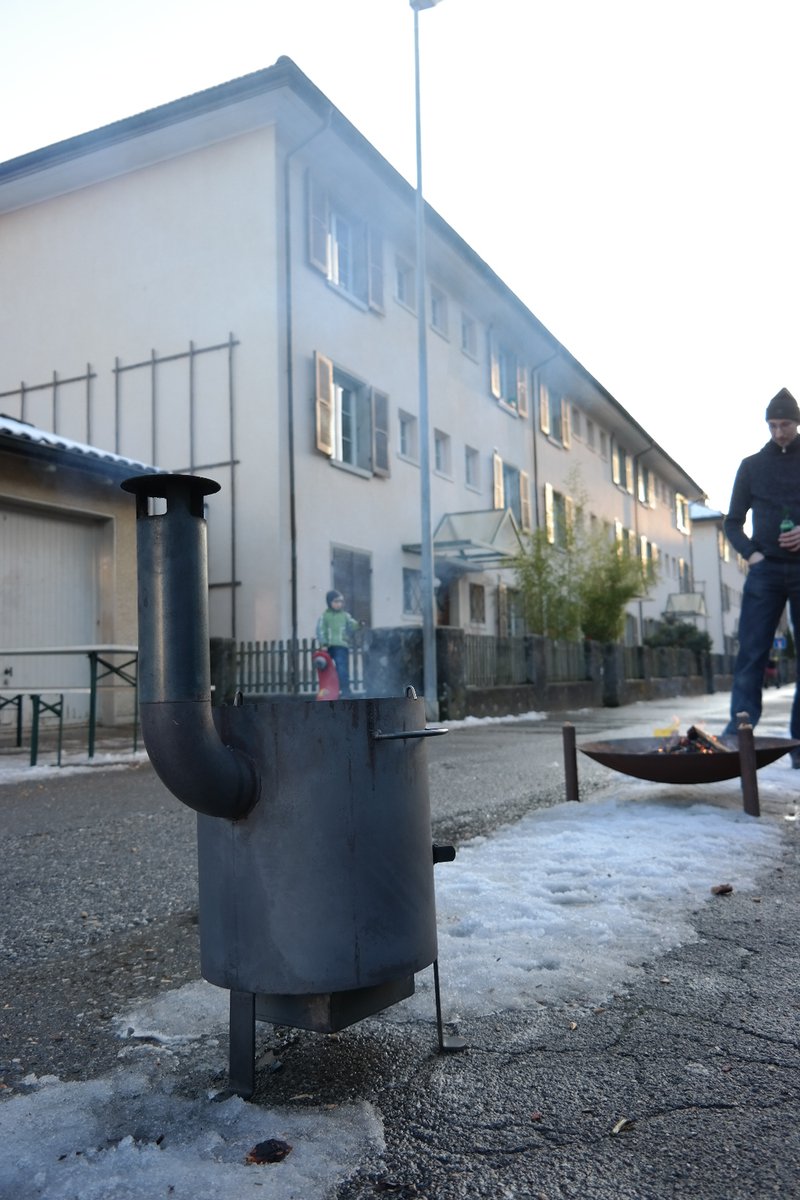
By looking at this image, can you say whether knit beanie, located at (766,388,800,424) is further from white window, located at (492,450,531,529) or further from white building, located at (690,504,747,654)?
white building, located at (690,504,747,654)

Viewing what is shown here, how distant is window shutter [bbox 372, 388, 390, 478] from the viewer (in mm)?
18266

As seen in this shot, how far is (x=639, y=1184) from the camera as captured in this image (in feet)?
5.04

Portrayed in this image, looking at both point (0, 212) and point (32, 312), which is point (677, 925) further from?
point (0, 212)

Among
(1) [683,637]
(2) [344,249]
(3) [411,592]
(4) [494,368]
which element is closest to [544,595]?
(3) [411,592]

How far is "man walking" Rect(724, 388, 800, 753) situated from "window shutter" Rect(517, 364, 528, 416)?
67.3 ft

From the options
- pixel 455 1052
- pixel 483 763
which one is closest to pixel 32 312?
pixel 483 763

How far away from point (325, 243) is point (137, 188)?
3.26m

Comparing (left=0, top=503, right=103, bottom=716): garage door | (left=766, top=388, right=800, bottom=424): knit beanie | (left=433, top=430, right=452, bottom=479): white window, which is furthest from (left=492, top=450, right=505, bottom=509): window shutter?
(left=766, top=388, right=800, bottom=424): knit beanie

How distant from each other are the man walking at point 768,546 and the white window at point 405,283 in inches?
585

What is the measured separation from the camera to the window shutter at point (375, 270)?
18438 millimetres

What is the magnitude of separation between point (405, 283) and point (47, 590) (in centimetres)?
1050

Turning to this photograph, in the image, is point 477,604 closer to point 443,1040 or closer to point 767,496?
point 767,496

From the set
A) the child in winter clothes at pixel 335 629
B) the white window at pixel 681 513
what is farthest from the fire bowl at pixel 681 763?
the white window at pixel 681 513

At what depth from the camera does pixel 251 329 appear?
15781 millimetres
